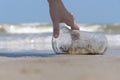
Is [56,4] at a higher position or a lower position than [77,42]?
higher

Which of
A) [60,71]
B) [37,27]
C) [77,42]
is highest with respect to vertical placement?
[37,27]

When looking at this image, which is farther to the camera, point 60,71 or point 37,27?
point 37,27

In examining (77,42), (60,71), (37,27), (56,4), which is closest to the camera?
(60,71)

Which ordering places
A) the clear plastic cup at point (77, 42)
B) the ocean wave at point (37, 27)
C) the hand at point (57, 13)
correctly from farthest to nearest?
the ocean wave at point (37, 27), the clear plastic cup at point (77, 42), the hand at point (57, 13)

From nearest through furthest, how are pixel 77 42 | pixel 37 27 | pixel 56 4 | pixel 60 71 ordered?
pixel 60 71 < pixel 56 4 < pixel 77 42 < pixel 37 27

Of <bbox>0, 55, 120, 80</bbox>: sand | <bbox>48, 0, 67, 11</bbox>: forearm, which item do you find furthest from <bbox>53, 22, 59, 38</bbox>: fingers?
<bbox>0, 55, 120, 80</bbox>: sand

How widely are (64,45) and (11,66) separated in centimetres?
124

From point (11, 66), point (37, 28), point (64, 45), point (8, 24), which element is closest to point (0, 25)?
point (8, 24)

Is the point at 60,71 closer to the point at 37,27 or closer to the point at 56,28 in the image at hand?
the point at 56,28

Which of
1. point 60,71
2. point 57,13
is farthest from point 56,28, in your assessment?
point 60,71

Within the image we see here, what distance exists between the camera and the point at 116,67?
2.10 meters

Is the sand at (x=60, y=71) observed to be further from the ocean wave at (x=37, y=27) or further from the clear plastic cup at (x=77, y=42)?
the ocean wave at (x=37, y=27)

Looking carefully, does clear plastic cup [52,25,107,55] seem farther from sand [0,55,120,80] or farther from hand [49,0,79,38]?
sand [0,55,120,80]

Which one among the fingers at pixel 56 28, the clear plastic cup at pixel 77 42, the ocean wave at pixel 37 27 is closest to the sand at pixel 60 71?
the fingers at pixel 56 28
